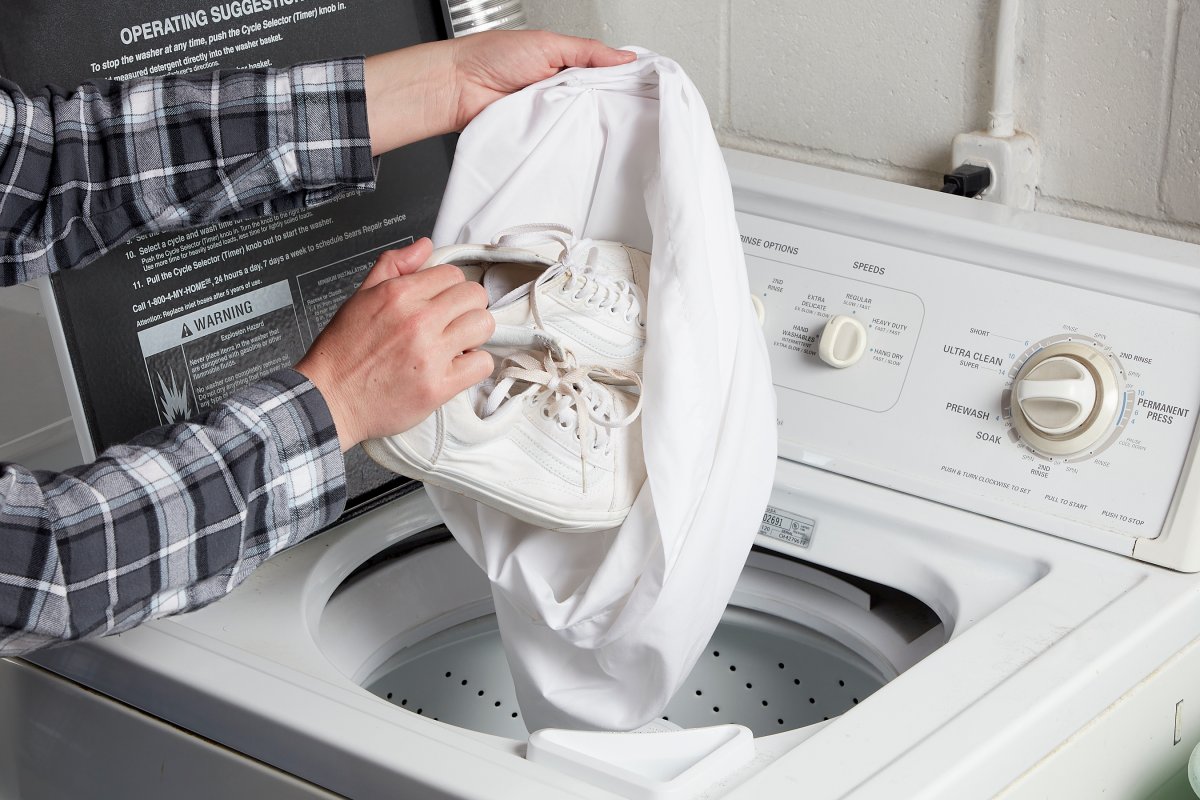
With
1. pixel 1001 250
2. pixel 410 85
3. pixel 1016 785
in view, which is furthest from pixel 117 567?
pixel 1001 250

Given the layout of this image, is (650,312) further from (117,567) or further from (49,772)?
(49,772)

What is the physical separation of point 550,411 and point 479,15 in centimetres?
70

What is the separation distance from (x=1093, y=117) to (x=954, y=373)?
366mm

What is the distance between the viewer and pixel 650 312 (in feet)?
3.32

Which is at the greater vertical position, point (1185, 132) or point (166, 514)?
point (1185, 132)

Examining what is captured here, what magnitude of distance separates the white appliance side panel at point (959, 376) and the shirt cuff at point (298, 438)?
531 mm

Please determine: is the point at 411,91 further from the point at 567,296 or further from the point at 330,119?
the point at 567,296

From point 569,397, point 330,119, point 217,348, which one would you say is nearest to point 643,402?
point 569,397

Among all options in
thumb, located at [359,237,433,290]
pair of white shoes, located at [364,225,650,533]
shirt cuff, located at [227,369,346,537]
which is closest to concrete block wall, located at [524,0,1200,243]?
pair of white shoes, located at [364,225,650,533]

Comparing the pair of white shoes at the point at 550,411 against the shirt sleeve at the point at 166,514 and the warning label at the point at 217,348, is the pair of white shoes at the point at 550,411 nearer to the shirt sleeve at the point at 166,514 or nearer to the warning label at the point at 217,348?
the shirt sleeve at the point at 166,514

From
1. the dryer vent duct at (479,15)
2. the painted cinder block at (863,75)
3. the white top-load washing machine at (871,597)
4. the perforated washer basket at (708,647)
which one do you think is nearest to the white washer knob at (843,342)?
the white top-load washing machine at (871,597)

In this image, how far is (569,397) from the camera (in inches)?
38.7

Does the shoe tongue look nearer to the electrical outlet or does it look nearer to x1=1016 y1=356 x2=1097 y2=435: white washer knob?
x1=1016 y1=356 x2=1097 y2=435: white washer knob

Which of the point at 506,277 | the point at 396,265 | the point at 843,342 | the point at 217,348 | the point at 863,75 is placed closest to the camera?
the point at 396,265
